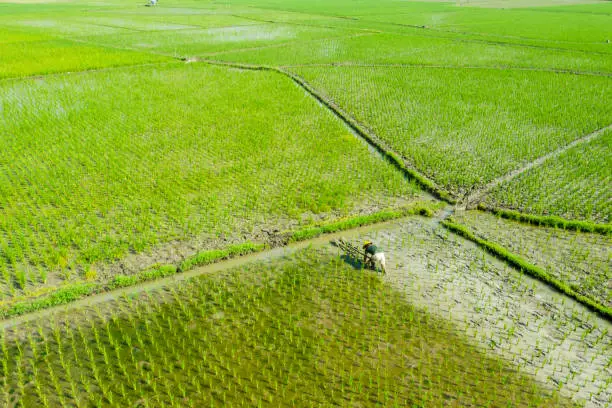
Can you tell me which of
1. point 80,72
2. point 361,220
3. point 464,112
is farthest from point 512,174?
point 80,72

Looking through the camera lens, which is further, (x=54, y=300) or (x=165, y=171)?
(x=165, y=171)

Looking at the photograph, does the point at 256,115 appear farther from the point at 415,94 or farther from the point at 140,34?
the point at 140,34

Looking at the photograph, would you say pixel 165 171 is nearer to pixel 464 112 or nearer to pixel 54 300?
pixel 54 300

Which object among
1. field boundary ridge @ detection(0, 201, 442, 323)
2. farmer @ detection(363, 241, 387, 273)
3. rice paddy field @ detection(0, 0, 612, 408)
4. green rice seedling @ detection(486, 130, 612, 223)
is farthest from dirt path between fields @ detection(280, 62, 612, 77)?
farmer @ detection(363, 241, 387, 273)

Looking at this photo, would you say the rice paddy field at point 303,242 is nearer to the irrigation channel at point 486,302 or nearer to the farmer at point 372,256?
the irrigation channel at point 486,302

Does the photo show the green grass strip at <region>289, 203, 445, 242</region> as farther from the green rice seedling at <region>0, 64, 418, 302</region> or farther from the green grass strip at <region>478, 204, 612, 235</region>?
the green grass strip at <region>478, 204, 612, 235</region>

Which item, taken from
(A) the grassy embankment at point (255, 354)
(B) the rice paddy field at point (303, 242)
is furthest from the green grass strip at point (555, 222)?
(A) the grassy embankment at point (255, 354)

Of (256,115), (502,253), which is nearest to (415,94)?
(256,115)
